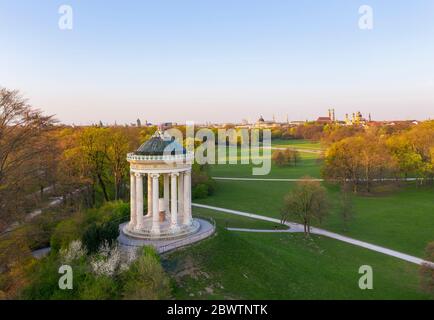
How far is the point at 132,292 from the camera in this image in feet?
64.1

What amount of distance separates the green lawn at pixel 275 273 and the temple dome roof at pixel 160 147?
7.96m

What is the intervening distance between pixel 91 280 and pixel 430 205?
51.6 m

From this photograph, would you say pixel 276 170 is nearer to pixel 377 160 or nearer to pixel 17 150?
pixel 377 160

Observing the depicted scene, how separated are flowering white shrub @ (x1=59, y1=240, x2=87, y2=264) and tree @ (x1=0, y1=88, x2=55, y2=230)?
381cm

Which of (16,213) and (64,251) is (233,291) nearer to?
(64,251)

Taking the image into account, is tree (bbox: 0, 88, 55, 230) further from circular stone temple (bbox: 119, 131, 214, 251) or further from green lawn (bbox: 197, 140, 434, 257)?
green lawn (bbox: 197, 140, 434, 257)

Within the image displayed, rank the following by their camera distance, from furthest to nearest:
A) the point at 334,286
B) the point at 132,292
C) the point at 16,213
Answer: the point at 334,286 < the point at 16,213 < the point at 132,292

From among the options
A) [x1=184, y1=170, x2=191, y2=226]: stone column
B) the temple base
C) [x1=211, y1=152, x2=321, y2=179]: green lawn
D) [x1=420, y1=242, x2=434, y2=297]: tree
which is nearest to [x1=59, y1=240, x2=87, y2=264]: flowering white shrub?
the temple base

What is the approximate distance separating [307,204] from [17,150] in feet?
101

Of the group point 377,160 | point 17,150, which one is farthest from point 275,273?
point 377,160

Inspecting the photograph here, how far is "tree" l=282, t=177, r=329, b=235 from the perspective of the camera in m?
41.6

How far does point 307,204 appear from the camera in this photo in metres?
41.6

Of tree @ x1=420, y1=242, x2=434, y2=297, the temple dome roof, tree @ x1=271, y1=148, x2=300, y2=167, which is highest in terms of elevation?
the temple dome roof
